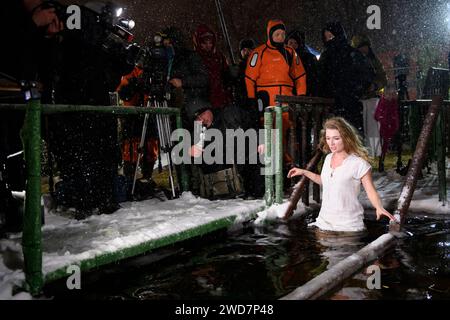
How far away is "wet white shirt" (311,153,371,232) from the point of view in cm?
454

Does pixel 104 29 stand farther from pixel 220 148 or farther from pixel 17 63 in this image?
pixel 220 148

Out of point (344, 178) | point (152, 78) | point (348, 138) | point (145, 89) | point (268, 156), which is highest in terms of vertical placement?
point (152, 78)

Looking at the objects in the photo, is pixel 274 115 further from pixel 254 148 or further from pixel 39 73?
pixel 39 73

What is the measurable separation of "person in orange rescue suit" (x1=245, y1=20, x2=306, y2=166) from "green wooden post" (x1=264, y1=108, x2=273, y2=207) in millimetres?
1031

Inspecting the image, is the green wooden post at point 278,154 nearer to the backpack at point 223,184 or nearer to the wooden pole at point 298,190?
the wooden pole at point 298,190

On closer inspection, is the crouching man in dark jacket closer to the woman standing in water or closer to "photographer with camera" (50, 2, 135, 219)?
"photographer with camera" (50, 2, 135, 219)

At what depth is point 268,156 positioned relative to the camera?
17.9 ft

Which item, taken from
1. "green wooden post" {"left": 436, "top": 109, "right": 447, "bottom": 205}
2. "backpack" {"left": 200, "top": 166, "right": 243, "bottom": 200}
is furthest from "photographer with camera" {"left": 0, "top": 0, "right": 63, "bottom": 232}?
"green wooden post" {"left": 436, "top": 109, "right": 447, "bottom": 205}

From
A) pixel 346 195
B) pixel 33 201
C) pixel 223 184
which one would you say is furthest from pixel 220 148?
pixel 33 201

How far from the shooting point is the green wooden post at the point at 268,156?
5355mm

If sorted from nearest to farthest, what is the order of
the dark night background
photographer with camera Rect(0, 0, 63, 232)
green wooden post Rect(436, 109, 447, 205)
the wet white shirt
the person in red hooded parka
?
1. photographer with camera Rect(0, 0, 63, 232)
2. the wet white shirt
3. green wooden post Rect(436, 109, 447, 205)
4. the person in red hooded parka
5. the dark night background

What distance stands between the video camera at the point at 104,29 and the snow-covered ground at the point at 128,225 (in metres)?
1.79

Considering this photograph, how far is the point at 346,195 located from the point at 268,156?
117 cm
